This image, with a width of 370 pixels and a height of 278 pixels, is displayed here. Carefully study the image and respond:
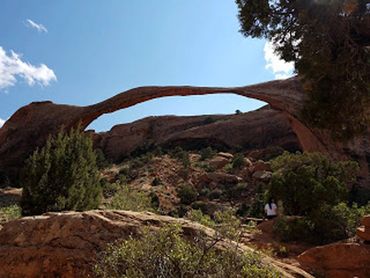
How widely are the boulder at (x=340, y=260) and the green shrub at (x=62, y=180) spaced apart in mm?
5943

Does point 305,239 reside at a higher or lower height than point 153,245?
lower

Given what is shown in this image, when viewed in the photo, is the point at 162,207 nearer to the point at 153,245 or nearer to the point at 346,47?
the point at 346,47

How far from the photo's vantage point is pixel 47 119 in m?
23.8

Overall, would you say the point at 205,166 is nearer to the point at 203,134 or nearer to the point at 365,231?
the point at 203,134

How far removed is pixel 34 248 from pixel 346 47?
4871mm

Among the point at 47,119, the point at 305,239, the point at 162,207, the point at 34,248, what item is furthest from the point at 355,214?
the point at 47,119

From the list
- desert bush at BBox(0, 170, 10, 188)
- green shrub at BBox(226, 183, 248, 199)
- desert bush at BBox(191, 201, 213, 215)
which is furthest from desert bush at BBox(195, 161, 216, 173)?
desert bush at BBox(0, 170, 10, 188)

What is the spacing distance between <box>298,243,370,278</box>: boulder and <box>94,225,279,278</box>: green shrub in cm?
438

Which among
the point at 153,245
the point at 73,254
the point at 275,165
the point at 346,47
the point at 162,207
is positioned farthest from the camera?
the point at 162,207

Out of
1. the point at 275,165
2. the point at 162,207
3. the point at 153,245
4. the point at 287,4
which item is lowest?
the point at 162,207

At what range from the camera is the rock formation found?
65.4 feet

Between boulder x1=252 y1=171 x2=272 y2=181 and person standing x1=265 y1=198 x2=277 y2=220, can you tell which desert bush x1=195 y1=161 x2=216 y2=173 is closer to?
boulder x1=252 y1=171 x2=272 y2=181

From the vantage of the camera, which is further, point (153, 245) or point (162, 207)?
point (162, 207)

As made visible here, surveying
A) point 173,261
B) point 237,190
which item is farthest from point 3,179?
point 173,261
